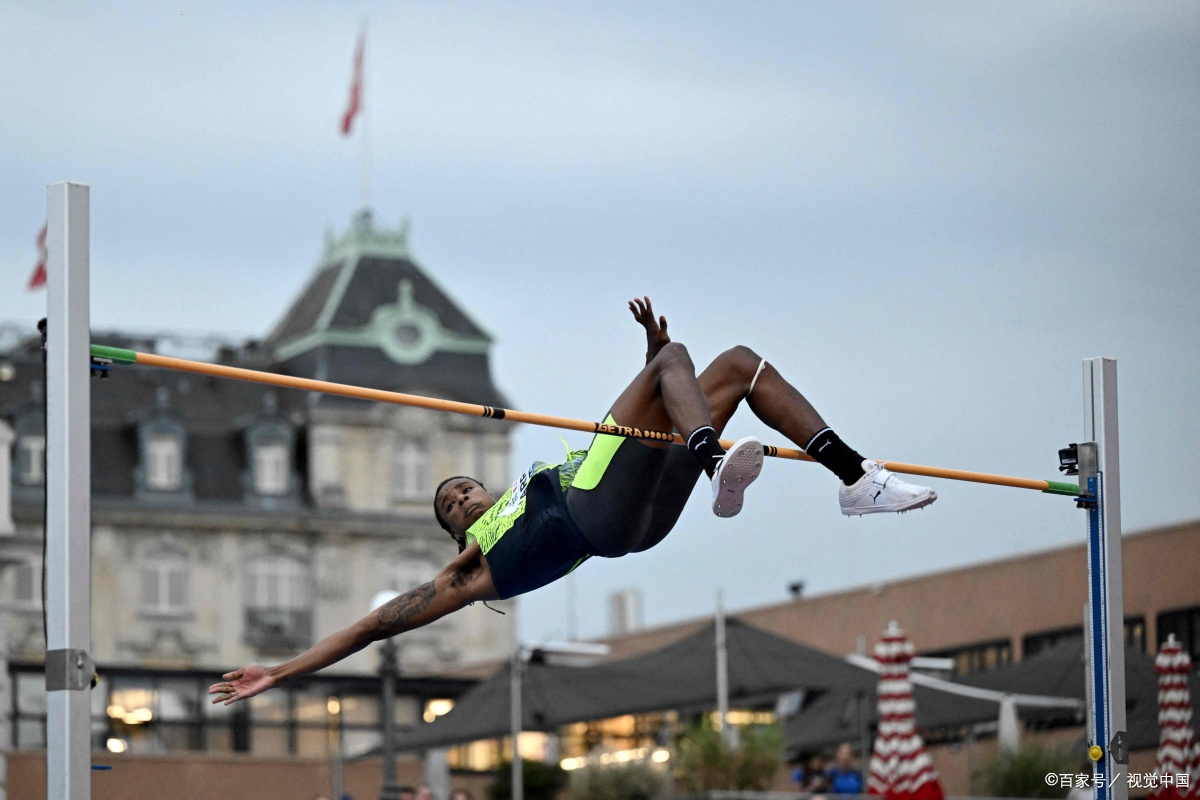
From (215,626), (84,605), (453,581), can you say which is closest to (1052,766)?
(453,581)

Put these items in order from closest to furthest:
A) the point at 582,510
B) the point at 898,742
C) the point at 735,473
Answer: the point at 735,473
the point at 582,510
the point at 898,742

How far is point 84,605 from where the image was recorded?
17.5 ft

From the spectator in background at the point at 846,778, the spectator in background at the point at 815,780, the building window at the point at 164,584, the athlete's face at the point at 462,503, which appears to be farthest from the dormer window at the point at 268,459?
the athlete's face at the point at 462,503

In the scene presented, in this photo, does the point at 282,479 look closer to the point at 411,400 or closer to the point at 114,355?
the point at 411,400

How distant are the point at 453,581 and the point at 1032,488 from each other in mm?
2311

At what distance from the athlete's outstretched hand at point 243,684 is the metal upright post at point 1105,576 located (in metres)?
3.22

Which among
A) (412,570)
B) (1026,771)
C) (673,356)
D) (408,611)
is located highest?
(412,570)

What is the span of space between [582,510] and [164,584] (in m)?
34.1

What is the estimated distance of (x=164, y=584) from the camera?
129 ft

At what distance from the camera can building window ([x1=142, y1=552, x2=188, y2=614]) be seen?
39.1 m

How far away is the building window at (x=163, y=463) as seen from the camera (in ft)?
130

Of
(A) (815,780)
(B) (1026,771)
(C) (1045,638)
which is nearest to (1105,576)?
(B) (1026,771)

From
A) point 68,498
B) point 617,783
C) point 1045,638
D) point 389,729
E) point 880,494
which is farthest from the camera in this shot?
point 1045,638

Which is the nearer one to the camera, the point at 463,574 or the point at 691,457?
the point at 691,457
